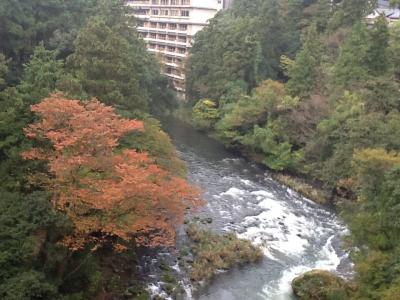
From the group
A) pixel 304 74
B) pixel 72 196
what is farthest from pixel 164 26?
pixel 72 196

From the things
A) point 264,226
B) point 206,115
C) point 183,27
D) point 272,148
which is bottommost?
point 264,226

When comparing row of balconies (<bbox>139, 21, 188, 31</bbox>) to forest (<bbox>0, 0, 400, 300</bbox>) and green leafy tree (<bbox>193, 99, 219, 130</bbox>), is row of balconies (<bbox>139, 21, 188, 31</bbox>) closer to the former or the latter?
forest (<bbox>0, 0, 400, 300</bbox>)

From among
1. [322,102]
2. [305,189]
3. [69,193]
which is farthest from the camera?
[322,102]

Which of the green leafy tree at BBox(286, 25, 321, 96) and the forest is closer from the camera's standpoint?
the forest

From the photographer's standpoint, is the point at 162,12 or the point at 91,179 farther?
the point at 162,12

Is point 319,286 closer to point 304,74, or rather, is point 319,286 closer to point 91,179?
point 91,179

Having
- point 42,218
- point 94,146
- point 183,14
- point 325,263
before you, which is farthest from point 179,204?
point 183,14

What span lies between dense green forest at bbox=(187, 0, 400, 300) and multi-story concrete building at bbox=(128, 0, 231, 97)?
650cm

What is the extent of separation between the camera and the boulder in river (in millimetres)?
17841

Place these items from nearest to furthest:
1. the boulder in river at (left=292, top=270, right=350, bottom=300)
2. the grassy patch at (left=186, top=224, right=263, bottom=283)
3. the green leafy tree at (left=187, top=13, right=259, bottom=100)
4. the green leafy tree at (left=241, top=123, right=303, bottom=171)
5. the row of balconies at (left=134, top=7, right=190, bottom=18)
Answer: the boulder in river at (left=292, top=270, right=350, bottom=300) < the grassy patch at (left=186, top=224, right=263, bottom=283) < the green leafy tree at (left=241, top=123, right=303, bottom=171) < the green leafy tree at (left=187, top=13, right=259, bottom=100) < the row of balconies at (left=134, top=7, right=190, bottom=18)

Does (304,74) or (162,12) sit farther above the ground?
(162,12)

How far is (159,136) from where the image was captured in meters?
24.4

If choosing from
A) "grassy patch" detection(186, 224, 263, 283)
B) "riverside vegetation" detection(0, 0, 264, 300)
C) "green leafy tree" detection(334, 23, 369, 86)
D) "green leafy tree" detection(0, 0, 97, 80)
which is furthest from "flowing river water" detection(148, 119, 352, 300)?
"green leafy tree" detection(0, 0, 97, 80)

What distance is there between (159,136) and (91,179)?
9.19m
